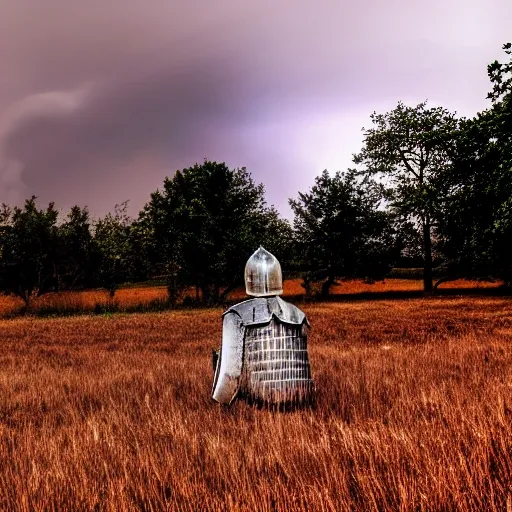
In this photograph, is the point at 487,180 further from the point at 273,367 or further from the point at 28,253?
the point at 28,253

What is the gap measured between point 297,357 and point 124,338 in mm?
11391

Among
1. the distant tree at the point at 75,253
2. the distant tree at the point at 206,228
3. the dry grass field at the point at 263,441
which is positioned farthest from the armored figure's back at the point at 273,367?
the distant tree at the point at 75,253

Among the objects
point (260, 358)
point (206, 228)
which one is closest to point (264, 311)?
point (260, 358)

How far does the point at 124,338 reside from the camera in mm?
15938

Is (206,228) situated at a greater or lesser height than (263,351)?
greater

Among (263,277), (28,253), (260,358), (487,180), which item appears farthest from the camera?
(28,253)

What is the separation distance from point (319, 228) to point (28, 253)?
2284 cm

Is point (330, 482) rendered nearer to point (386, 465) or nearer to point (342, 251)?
point (386, 465)

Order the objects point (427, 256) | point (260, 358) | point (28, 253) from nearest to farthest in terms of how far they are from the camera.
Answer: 1. point (260, 358)
2. point (28, 253)
3. point (427, 256)

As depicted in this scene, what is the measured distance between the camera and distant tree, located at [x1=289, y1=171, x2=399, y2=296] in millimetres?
42250

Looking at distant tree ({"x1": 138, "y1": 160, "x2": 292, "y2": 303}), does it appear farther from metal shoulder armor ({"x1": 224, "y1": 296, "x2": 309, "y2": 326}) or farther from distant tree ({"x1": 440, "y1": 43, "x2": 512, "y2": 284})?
metal shoulder armor ({"x1": 224, "y1": 296, "x2": 309, "y2": 326})

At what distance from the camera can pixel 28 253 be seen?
104ft

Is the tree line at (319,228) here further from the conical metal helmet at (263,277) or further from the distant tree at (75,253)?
the conical metal helmet at (263,277)

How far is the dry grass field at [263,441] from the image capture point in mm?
2965
